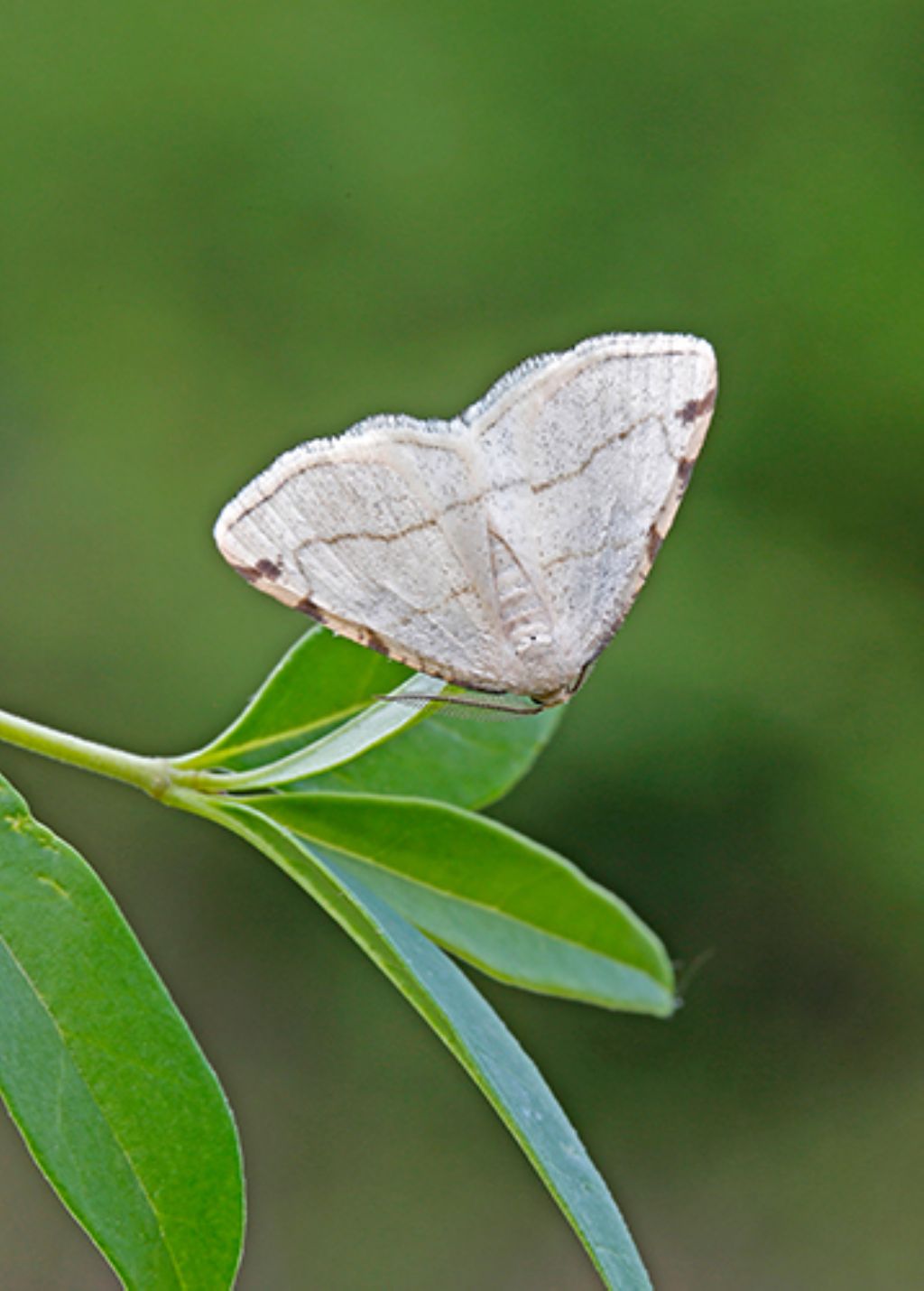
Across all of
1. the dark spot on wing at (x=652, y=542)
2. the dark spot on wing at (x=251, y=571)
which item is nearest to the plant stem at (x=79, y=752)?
the dark spot on wing at (x=251, y=571)

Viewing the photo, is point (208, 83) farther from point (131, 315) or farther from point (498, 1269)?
point (498, 1269)

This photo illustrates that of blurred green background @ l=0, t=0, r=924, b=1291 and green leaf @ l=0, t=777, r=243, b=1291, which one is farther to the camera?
blurred green background @ l=0, t=0, r=924, b=1291

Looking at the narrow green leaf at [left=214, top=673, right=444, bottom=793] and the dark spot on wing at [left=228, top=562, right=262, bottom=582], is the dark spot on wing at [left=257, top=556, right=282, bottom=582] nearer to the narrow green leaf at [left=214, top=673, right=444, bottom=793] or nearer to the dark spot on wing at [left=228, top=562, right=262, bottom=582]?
the dark spot on wing at [left=228, top=562, right=262, bottom=582]

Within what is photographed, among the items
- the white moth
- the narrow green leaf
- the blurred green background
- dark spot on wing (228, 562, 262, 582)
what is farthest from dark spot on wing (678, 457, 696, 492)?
the blurred green background

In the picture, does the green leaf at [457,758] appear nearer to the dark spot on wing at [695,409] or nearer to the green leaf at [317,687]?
the green leaf at [317,687]

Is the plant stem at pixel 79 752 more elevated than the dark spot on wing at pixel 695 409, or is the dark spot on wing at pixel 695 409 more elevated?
the dark spot on wing at pixel 695 409

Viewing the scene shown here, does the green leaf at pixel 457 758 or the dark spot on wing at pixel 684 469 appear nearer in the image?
the dark spot on wing at pixel 684 469

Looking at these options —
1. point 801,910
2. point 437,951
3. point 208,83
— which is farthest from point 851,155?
point 437,951

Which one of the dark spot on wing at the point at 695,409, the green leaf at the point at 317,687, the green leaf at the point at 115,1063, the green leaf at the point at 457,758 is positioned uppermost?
the dark spot on wing at the point at 695,409
